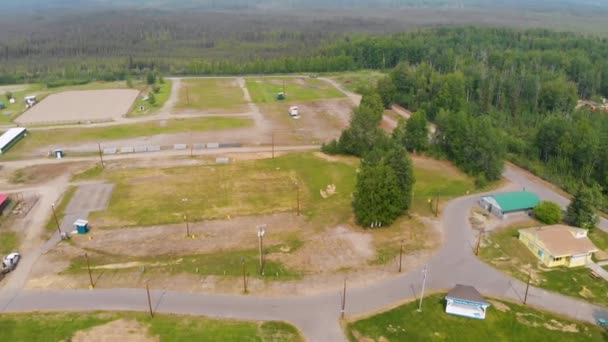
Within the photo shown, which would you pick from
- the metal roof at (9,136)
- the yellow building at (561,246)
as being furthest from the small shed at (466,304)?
the metal roof at (9,136)

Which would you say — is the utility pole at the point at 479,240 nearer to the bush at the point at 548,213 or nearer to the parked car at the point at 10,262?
the bush at the point at 548,213

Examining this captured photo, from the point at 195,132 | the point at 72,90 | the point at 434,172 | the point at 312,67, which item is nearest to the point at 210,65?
the point at 312,67

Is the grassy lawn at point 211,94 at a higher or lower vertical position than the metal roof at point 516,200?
higher

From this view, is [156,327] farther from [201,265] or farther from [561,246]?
[561,246]

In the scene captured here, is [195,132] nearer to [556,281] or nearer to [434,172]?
[434,172]

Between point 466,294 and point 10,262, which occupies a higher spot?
point 466,294

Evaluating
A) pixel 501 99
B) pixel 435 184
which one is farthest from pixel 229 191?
pixel 501 99

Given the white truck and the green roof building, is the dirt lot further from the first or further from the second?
the green roof building
